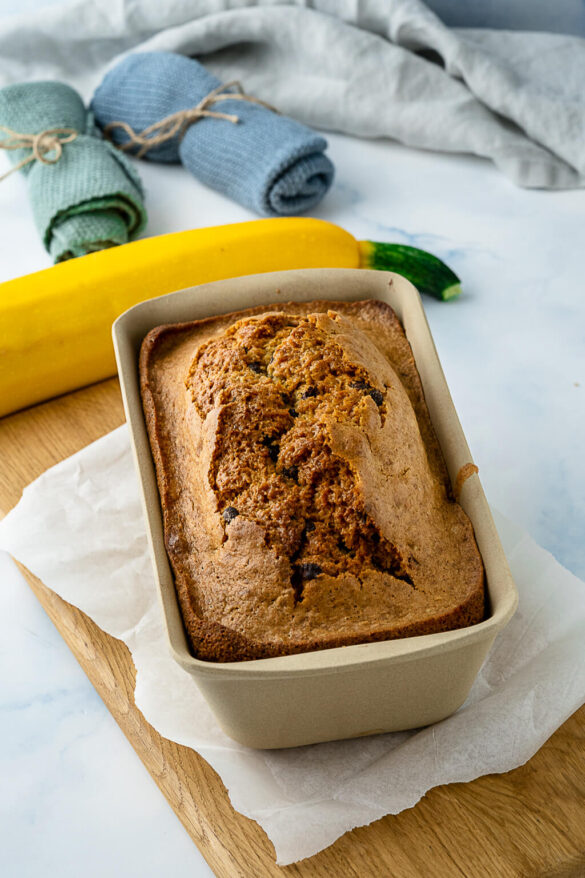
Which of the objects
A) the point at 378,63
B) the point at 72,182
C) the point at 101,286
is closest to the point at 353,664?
the point at 101,286

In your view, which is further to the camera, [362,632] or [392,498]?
[392,498]

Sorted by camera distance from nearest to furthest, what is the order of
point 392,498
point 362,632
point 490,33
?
point 362,632 → point 392,498 → point 490,33

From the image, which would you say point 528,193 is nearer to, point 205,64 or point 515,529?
point 205,64

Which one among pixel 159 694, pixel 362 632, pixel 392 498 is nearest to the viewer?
pixel 362 632

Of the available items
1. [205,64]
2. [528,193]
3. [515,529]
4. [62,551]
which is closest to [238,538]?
[62,551]

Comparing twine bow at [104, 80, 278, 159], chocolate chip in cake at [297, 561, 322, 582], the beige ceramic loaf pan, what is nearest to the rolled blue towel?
twine bow at [104, 80, 278, 159]

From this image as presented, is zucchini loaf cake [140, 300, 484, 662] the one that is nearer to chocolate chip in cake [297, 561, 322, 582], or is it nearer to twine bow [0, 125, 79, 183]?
chocolate chip in cake [297, 561, 322, 582]

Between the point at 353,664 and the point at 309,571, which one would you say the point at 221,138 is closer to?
the point at 309,571
